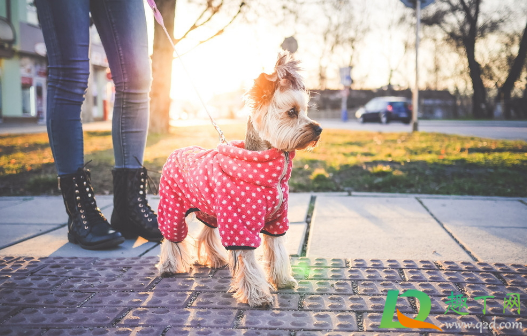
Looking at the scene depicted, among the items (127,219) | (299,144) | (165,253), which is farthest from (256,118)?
(127,219)

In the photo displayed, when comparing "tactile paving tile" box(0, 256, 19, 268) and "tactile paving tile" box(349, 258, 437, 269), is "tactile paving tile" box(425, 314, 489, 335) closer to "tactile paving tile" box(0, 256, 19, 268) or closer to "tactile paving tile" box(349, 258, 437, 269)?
"tactile paving tile" box(349, 258, 437, 269)

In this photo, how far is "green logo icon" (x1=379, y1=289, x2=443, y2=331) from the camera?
1.83 meters

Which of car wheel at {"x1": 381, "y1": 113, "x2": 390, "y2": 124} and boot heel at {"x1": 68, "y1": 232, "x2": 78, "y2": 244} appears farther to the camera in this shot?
car wheel at {"x1": 381, "y1": 113, "x2": 390, "y2": 124}

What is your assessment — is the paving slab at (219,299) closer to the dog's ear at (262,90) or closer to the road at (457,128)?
the dog's ear at (262,90)

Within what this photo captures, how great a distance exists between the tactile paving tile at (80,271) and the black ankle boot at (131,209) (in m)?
0.58

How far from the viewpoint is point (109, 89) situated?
118ft

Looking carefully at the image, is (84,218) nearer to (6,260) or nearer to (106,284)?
(6,260)

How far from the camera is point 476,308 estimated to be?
1.97m

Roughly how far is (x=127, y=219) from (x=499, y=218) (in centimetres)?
301

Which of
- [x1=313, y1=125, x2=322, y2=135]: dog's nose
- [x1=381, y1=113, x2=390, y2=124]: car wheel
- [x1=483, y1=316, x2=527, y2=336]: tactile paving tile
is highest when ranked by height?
[x1=381, y1=113, x2=390, y2=124]: car wheel

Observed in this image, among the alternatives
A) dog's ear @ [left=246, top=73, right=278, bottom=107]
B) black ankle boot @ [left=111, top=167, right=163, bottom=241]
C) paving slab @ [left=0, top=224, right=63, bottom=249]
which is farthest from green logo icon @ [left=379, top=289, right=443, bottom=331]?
paving slab @ [left=0, top=224, right=63, bottom=249]

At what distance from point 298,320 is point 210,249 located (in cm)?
98

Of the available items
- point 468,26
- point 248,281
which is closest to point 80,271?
point 248,281

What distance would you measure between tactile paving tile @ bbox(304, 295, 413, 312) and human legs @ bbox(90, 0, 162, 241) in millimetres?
1482
